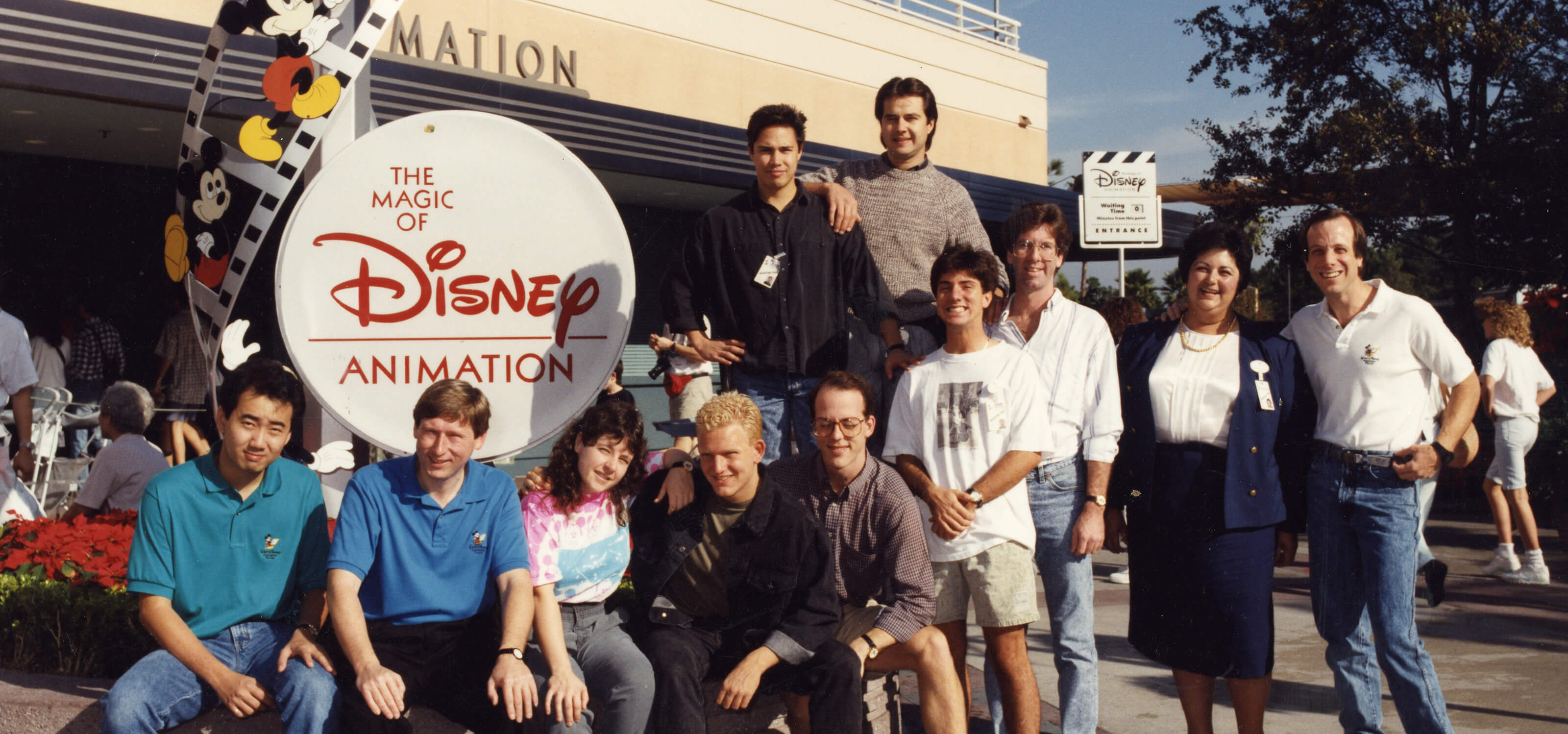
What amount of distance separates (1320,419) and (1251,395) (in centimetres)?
32

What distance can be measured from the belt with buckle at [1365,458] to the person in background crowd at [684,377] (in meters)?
2.17

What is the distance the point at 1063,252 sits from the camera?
4000 millimetres

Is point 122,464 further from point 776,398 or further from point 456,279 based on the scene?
point 776,398

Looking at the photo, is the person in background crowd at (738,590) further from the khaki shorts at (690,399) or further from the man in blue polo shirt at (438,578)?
the khaki shorts at (690,399)

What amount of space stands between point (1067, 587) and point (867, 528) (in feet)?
2.30

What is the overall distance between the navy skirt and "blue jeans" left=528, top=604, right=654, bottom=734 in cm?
173

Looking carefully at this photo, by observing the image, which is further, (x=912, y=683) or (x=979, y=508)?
(x=912, y=683)

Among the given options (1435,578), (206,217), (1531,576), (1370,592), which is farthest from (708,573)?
(1531,576)

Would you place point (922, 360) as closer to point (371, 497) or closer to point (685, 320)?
point (685, 320)

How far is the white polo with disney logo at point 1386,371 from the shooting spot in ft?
12.1

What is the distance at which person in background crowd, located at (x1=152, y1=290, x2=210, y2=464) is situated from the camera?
9773 mm

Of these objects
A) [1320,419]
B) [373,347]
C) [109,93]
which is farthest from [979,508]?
[109,93]

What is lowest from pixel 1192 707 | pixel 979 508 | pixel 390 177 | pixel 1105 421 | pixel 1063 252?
pixel 1192 707

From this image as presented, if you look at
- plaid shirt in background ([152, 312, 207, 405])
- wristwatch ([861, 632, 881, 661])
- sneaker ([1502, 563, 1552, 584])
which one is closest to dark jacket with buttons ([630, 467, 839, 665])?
wristwatch ([861, 632, 881, 661])
